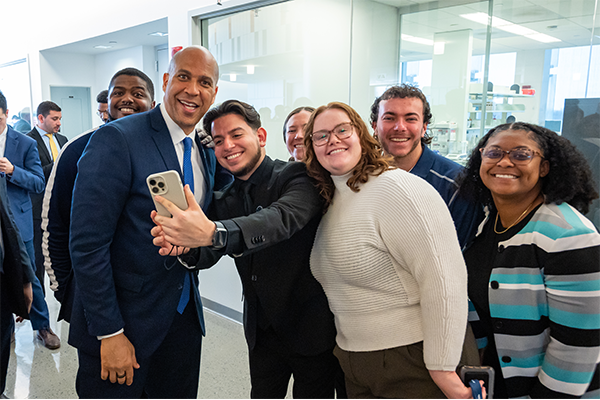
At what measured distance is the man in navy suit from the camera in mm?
1402

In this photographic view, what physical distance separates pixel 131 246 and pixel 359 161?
0.84 m

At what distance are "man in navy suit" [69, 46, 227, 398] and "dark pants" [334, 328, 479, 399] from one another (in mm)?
754

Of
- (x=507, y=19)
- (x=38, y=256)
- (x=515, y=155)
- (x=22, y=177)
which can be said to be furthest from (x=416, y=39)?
(x=38, y=256)

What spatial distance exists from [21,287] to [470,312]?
6.30 feet

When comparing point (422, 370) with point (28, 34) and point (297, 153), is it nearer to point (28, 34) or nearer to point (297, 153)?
point (297, 153)

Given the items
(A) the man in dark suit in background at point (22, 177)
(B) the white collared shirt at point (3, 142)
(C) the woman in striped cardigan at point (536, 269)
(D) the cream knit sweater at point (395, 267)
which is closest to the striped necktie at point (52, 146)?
(A) the man in dark suit in background at point (22, 177)

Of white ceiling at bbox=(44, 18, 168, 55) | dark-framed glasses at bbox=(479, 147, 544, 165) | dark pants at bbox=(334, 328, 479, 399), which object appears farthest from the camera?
white ceiling at bbox=(44, 18, 168, 55)

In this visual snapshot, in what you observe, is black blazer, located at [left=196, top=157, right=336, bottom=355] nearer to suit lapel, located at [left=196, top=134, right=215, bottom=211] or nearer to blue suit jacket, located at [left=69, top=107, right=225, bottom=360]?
suit lapel, located at [left=196, top=134, right=215, bottom=211]

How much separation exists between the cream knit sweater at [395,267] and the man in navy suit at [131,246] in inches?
24.3

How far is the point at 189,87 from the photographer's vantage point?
63.8 inches

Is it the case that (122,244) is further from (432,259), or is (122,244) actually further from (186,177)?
(432,259)

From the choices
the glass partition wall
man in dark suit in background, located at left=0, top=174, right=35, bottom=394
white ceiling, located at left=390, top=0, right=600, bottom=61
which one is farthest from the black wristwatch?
white ceiling, located at left=390, top=0, right=600, bottom=61

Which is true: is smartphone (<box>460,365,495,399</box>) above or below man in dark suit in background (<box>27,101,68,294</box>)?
below

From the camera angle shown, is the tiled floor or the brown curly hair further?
the tiled floor
